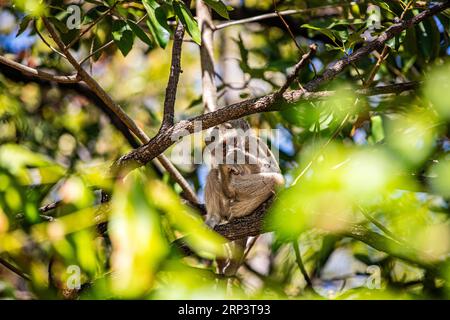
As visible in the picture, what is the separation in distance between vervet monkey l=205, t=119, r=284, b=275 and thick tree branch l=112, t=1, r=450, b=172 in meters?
1.04

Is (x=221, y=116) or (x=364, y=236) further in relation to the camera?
(x=221, y=116)

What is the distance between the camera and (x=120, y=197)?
3.08ft

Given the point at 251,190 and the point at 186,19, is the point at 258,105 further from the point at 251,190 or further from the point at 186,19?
the point at 251,190

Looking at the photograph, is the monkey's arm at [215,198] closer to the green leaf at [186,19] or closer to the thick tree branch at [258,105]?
the thick tree branch at [258,105]

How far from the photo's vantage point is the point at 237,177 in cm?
387

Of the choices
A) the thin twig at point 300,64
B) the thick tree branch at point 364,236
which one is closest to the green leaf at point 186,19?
the thin twig at point 300,64

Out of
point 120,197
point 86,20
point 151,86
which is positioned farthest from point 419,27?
point 151,86

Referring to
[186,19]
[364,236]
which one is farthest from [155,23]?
[364,236]

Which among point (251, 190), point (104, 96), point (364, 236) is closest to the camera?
point (364, 236)

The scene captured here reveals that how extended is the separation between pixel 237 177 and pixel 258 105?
1382 mm

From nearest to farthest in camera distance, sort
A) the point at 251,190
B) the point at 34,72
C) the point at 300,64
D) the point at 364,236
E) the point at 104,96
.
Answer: the point at 300,64, the point at 364,236, the point at 34,72, the point at 104,96, the point at 251,190

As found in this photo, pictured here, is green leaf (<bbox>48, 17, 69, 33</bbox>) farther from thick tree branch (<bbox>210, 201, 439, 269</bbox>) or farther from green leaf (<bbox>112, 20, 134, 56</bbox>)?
thick tree branch (<bbox>210, 201, 439, 269</bbox>)

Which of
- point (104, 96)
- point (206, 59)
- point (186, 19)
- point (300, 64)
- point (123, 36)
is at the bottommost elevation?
point (300, 64)

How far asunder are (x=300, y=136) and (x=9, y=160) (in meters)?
2.85
